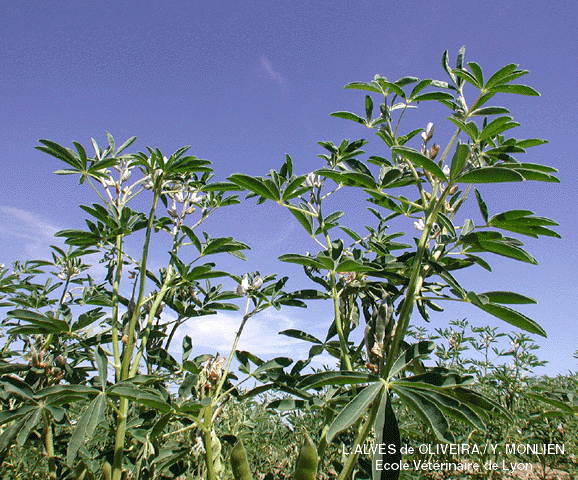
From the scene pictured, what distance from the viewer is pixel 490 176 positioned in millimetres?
1036

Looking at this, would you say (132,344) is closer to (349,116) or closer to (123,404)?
(123,404)

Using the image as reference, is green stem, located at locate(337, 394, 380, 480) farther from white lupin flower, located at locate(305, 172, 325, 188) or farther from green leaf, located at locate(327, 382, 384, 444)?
white lupin flower, located at locate(305, 172, 325, 188)

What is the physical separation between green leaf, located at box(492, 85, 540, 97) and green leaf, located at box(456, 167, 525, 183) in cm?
38

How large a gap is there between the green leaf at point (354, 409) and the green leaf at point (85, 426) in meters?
0.75

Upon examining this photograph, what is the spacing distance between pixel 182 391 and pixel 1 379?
66cm

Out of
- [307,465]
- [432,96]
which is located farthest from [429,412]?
[432,96]

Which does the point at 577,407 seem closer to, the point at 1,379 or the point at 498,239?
the point at 498,239

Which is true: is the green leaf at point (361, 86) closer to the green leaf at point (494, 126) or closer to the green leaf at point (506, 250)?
the green leaf at point (494, 126)

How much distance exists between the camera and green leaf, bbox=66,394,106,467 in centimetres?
116

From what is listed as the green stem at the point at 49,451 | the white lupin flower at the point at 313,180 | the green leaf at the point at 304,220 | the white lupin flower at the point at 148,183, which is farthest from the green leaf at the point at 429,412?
the white lupin flower at the point at 148,183

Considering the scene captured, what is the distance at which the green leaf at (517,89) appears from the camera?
1196 millimetres

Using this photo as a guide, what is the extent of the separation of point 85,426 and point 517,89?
1761 millimetres

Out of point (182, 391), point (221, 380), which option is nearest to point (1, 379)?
point (182, 391)

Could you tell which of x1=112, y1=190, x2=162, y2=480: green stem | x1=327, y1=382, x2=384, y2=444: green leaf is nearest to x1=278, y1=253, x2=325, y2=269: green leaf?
x1=327, y1=382, x2=384, y2=444: green leaf
